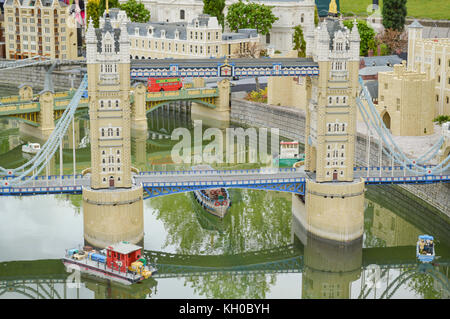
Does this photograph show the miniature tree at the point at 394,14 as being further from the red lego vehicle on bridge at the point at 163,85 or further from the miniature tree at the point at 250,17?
the red lego vehicle on bridge at the point at 163,85

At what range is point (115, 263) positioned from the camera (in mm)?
72625

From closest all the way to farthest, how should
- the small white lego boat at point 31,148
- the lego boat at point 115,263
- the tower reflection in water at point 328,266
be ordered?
the lego boat at point 115,263
the tower reflection in water at point 328,266
the small white lego boat at point 31,148

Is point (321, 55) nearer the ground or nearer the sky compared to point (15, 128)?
nearer the sky

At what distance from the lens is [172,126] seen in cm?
13612

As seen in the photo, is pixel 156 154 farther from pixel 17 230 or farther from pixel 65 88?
pixel 65 88

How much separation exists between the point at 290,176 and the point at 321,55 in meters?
11.9

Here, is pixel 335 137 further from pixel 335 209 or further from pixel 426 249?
pixel 426 249

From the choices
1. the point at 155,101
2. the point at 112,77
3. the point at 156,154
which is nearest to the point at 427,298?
the point at 112,77

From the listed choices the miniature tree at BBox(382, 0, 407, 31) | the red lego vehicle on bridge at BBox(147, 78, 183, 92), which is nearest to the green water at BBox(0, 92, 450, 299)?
the red lego vehicle on bridge at BBox(147, 78, 183, 92)

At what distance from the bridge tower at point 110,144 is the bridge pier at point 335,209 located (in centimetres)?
1537

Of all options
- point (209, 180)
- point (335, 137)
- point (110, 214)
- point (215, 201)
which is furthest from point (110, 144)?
point (335, 137)

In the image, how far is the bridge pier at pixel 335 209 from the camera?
3123 inches

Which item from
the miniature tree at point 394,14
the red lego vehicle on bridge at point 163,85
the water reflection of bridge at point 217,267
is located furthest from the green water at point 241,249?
the miniature tree at point 394,14

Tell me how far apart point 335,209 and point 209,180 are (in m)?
11.6
